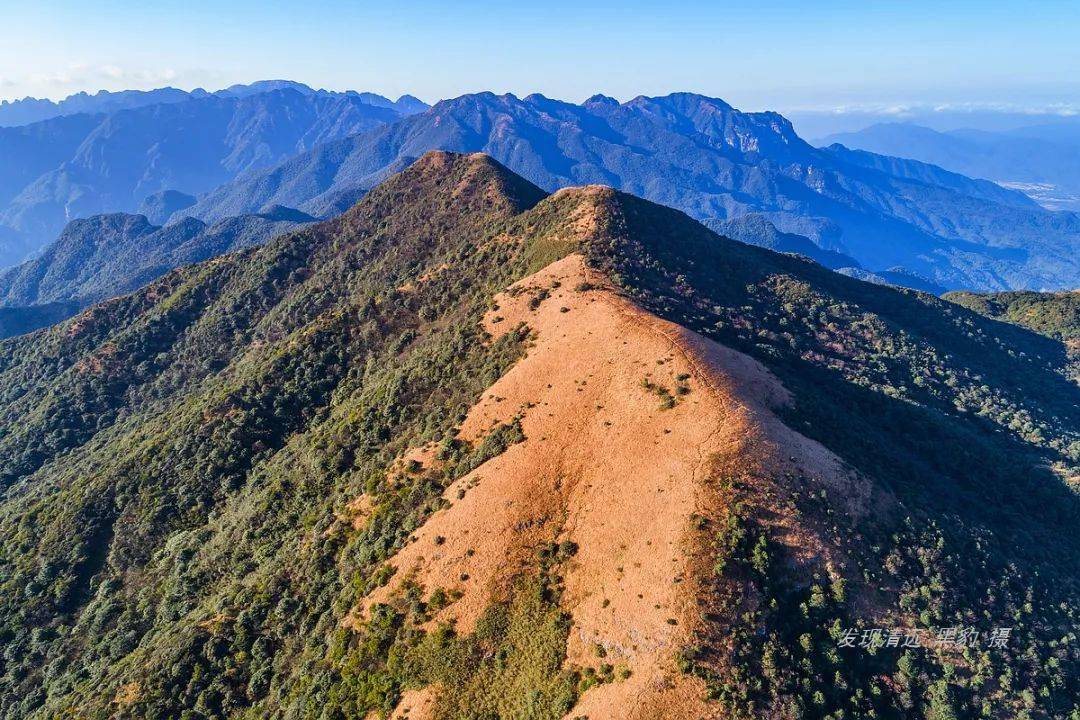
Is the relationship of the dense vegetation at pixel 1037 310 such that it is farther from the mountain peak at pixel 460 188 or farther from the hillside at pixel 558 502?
the mountain peak at pixel 460 188

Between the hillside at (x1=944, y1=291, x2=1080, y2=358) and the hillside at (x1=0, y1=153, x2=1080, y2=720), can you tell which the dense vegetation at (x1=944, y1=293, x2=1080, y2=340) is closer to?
the hillside at (x1=944, y1=291, x2=1080, y2=358)

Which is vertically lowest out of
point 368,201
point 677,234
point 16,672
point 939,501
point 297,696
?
point 16,672

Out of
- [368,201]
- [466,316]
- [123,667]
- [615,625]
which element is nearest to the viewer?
[615,625]

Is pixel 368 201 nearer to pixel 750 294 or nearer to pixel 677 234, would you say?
pixel 677 234

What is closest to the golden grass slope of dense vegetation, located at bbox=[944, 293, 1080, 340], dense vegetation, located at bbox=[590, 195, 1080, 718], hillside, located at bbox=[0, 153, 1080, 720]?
hillside, located at bbox=[0, 153, 1080, 720]

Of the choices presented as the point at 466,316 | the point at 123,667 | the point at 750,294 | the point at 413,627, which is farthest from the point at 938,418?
the point at 123,667

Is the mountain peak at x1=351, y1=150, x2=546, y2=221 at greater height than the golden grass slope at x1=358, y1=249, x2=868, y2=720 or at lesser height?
greater

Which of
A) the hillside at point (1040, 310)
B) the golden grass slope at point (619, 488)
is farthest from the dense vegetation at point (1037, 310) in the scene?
the golden grass slope at point (619, 488)

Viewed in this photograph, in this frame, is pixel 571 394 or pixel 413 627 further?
pixel 571 394

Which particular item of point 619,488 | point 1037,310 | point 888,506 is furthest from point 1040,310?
point 619,488
